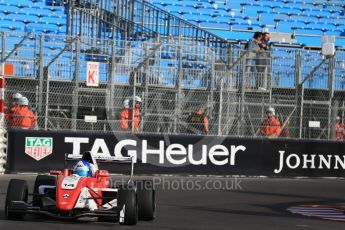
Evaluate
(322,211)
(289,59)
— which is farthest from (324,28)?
(322,211)

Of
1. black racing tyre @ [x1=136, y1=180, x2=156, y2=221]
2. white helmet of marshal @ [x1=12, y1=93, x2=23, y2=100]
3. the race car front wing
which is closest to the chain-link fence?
white helmet of marshal @ [x1=12, y1=93, x2=23, y2=100]

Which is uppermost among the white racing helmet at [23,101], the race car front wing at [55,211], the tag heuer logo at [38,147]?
the white racing helmet at [23,101]

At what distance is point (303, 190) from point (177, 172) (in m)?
3.52

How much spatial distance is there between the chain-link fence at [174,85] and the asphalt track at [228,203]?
1.52m

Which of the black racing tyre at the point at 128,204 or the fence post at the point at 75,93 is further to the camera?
the fence post at the point at 75,93

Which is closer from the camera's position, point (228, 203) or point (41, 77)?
point (228, 203)

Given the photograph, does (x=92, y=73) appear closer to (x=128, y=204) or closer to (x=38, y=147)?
→ (x=38, y=147)

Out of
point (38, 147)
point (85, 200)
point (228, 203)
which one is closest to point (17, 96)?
point (38, 147)

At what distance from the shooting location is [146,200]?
11.0m

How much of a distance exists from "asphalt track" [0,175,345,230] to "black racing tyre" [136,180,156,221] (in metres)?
0.15

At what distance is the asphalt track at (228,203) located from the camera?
423 inches

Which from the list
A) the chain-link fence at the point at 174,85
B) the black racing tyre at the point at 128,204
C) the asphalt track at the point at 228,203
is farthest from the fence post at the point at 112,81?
the black racing tyre at the point at 128,204

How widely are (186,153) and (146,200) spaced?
917 centimetres

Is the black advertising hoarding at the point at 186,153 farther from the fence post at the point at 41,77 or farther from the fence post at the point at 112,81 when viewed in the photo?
the fence post at the point at 41,77
